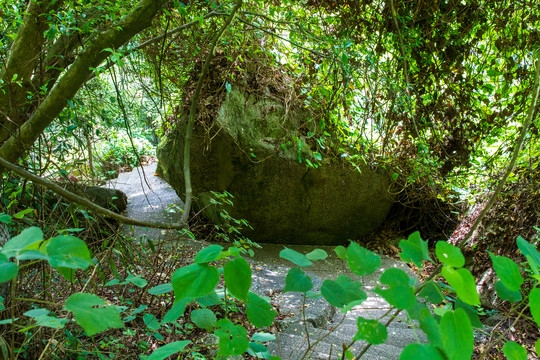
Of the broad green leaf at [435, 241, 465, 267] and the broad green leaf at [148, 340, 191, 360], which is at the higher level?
the broad green leaf at [435, 241, 465, 267]

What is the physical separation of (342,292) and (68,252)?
457 millimetres

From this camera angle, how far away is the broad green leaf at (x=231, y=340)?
59 centimetres

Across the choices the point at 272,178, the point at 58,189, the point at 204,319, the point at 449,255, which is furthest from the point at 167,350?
the point at 272,178

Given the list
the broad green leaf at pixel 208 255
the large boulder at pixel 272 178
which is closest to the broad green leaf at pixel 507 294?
the broad green leaf at pixel 208 255

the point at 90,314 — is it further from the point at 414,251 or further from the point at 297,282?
the point at 414,251

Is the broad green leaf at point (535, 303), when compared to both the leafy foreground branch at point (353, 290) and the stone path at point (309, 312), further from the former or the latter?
the stone path at point (309, 312)

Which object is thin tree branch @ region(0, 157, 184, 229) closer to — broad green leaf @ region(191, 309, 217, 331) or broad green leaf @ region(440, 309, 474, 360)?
broad green leaf @ region(191, 309, 217, 331)

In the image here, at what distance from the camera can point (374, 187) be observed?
200 inches

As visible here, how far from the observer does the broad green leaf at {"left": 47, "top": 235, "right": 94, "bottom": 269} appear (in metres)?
0.44

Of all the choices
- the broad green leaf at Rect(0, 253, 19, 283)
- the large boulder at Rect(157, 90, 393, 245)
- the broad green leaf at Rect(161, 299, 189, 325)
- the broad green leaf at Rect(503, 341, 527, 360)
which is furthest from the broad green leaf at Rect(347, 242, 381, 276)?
the large boulder at Rect(157, 90, 393, 245)

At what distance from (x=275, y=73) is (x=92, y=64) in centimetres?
295

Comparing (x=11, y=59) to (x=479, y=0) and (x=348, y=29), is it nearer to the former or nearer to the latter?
(x=348, y=29)

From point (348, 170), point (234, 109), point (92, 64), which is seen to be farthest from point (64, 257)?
point (348, 170)

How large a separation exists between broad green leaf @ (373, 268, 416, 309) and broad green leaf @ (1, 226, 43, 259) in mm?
→ 478
